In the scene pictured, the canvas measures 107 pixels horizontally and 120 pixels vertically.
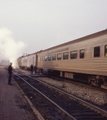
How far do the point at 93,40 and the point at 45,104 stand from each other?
5.56 metres

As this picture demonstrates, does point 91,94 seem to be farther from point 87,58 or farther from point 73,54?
point 73,54

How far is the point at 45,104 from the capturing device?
20.6 ft

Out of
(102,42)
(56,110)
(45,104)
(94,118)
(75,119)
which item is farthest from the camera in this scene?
(102,42)

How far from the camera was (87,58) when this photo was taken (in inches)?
405

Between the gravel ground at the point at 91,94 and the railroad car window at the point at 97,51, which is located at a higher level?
the railroad car window at the point at 97,51

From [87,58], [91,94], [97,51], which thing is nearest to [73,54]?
[87,58]

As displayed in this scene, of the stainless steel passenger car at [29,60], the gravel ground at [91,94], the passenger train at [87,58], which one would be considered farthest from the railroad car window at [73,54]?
the stainless steel passenger car at [29,60]

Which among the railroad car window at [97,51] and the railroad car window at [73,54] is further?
the railroad car window at [73,54]

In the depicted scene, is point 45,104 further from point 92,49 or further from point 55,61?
point 55,61

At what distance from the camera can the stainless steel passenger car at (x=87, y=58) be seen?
352 inches

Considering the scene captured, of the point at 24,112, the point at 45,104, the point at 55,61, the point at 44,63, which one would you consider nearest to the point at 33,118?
the point at 24,112

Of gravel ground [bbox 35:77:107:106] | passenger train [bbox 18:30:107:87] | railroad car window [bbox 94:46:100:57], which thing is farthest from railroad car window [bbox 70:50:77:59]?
gravel ground [bbox 35:77:107:106]

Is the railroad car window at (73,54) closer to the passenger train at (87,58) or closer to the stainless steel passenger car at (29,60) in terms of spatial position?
the passenger train at (87,58)

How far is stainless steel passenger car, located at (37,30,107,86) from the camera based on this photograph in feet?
29.3
